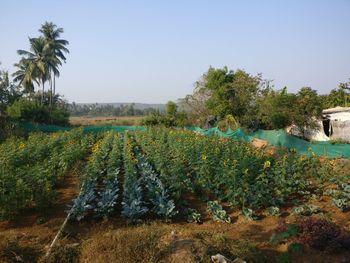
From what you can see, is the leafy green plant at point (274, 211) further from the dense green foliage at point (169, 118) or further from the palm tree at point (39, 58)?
the palm tree at point (39, 58)

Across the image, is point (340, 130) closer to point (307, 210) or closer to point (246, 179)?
point (246, 179)

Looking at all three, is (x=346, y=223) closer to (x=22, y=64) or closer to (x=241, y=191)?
(x=241, y=191)

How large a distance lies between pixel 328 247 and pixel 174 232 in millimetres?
2142

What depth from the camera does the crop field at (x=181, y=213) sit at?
169 inches

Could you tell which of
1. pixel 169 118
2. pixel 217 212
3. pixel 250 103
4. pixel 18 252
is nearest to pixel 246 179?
pixel 217 212

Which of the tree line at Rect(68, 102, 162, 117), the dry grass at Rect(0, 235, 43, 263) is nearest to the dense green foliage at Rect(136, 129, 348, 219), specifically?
the dry grass at Rect(0, 235, 43, 263)

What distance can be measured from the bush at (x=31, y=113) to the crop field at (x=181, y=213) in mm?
20343

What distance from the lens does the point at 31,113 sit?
28750 mm

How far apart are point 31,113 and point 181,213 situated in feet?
84.7

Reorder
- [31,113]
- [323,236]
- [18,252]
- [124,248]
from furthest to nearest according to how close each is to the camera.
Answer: [31,113] → [323,236] → [18,252] → [124,248]

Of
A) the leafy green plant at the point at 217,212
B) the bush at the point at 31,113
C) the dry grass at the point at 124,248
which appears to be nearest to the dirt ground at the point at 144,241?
the dry grass at the point at 124,248

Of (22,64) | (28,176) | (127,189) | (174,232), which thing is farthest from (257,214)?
(22,64)

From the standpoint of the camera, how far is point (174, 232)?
16.0ft

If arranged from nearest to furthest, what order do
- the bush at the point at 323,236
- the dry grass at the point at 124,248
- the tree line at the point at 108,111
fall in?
the dry grass at the point at 124,248 → the bush at the point at 323,236 → the tree line at the point at 108,111
